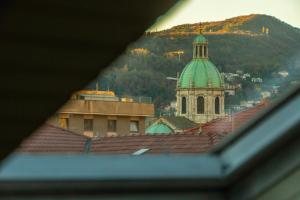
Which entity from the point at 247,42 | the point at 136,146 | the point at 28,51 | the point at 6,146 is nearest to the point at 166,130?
the point at 136,146

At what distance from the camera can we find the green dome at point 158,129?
2.29m

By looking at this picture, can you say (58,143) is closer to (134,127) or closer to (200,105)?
(134,127)

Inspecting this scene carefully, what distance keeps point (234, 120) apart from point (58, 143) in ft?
1.93

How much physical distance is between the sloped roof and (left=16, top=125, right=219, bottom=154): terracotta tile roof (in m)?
0.03

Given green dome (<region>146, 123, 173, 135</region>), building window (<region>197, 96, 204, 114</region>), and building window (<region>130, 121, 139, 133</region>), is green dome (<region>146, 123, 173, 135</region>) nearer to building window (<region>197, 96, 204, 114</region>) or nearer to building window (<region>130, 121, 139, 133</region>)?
building window (<region>130, 121, 139, 133</region>)

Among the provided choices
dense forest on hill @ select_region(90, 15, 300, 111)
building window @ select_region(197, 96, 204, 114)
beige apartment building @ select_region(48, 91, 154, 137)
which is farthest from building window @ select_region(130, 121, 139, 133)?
building window @ select_region(197, 96, 204, 114)

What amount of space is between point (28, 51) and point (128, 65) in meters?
0.85

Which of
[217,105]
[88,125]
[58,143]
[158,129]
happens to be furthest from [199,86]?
[58,143]

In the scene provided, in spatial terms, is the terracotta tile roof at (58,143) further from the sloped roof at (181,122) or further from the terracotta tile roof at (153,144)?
the sloped roof at (181,122)

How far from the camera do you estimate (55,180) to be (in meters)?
2.12

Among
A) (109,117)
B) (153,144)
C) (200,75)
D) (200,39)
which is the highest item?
(200,39)

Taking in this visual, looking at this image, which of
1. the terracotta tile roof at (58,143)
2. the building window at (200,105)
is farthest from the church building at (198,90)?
the terracotta tile roof at (58,143)

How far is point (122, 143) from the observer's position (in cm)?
230

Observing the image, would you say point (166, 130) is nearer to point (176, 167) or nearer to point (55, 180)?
point (176, 167)
